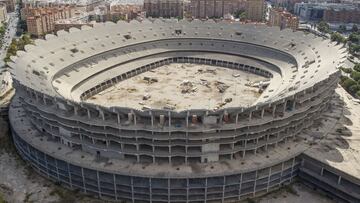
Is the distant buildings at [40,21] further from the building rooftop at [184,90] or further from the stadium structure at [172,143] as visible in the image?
the stadium structure at [172,143]

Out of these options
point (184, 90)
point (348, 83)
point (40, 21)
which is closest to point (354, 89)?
point (348, 83)

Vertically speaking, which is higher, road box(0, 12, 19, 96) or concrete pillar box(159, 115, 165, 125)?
concrete pillar box(159, 115, 165, 125)

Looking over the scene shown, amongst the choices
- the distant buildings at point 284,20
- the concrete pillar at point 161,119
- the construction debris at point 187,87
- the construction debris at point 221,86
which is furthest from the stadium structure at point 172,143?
the distant buildings at point 284,20

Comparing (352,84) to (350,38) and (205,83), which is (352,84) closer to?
(205,83)

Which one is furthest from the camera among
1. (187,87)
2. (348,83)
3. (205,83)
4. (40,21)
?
(40,21)

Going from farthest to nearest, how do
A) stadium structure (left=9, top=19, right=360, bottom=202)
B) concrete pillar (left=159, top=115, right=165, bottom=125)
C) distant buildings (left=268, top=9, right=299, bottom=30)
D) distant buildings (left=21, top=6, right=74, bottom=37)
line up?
distant buildings (left=268, top=9, right=299, bottom=30) < distant buildings (left=21, top=6, right=74, bottom=37) < concrete pillar (left=159, top=115, right=165, bottom=125) < stadium structure (left=9, top=19, right=360, bottom=202)

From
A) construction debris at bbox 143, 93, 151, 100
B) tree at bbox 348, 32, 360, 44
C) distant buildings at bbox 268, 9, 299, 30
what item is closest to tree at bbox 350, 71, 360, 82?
tree at bbox 348, 32, 360, 44

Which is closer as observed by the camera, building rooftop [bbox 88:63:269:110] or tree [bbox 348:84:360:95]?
building rooftop [bbox 88:63:269:110]

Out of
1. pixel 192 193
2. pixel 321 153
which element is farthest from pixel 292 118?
pixel 192 193

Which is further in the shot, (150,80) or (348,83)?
(150,80)

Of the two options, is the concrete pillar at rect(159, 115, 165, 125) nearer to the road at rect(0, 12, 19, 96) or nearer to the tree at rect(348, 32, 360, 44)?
the road at rect(0, 12, 19, 96)

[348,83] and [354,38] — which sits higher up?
[354,38]
